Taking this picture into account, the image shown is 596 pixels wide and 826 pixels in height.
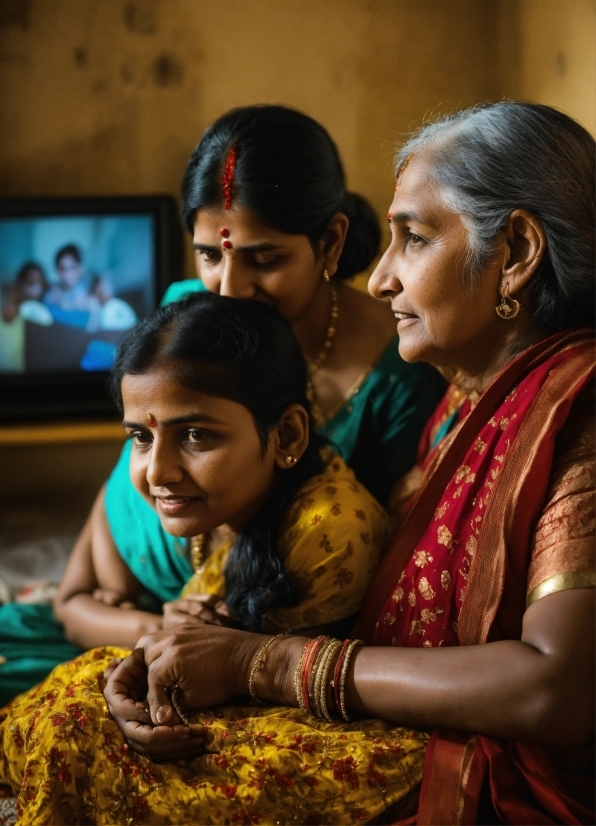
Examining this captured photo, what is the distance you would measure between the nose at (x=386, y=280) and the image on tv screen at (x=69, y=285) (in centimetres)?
221

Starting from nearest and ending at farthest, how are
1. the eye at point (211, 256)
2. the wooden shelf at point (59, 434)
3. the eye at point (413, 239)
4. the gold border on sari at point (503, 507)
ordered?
the gold border on sari at point (503, 507), the eye at point (413, 239), the eye at point (211, 256), the wooden shelf at point (59, 434)

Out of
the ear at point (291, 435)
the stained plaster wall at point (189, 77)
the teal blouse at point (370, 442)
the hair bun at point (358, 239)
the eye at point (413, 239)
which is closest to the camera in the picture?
the eye at point (413, 239)

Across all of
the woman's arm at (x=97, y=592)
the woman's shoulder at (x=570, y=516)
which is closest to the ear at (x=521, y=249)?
the woman's shoulder at (x=570, y=516)

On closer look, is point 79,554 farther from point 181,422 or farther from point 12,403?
point 12,403

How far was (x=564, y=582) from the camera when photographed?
1125mm

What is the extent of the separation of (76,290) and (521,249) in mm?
2540

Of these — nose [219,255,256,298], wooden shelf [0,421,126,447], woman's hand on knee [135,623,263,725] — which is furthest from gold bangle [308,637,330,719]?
wooden shelf [0,421,126,447]

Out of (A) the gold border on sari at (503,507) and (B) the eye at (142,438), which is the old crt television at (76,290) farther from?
(A) the gold border on sari at (503,507)

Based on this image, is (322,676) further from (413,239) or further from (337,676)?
(413,239)

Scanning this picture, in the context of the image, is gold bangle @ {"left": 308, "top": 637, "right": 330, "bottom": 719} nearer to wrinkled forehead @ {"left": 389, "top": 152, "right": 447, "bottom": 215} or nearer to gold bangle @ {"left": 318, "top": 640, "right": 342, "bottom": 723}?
gold bangle @ {"left": 318, "top": 640, "right": 342, "bottom": 723}

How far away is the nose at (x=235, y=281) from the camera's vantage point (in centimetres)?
182

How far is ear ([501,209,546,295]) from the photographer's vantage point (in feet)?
4.46

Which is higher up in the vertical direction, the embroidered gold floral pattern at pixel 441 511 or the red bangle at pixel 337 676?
the embroidered gold floral pattern at pixel 441 511

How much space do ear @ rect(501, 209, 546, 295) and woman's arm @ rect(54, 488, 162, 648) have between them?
100 cm
